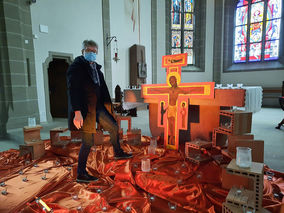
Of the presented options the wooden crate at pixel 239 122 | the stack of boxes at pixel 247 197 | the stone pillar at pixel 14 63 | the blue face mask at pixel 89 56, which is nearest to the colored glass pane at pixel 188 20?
the stone pillar at pixel 14 63

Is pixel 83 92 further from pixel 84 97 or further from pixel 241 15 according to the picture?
pixel 241 15

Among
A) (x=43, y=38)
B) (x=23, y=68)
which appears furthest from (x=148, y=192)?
(x=43, y=38)

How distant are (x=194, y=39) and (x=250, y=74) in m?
3.35

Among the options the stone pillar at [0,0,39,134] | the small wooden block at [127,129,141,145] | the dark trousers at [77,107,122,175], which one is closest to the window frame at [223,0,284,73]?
the small wooden block at [127,129,141,145]

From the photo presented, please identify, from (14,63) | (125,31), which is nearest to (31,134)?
(14,63)

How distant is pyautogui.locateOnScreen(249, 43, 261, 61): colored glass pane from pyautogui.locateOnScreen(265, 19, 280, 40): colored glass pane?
0.52 metres

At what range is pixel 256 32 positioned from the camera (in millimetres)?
9602

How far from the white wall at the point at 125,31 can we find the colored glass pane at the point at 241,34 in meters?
4.83

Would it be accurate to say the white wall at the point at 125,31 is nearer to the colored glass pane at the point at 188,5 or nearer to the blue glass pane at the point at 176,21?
the blue glass pane at the point at 176,21

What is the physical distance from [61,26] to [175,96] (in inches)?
192

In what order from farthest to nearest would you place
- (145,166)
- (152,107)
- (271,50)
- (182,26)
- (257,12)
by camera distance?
(182,26) → (257,12) → (271,50) → (152,107) → (145,166)

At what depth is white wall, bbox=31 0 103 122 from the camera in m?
5.63

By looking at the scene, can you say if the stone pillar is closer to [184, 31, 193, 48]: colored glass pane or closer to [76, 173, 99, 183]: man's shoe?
[76, 173, 99, 183]: man's shoe

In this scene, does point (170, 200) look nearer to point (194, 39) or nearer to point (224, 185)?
point (224, 185)
